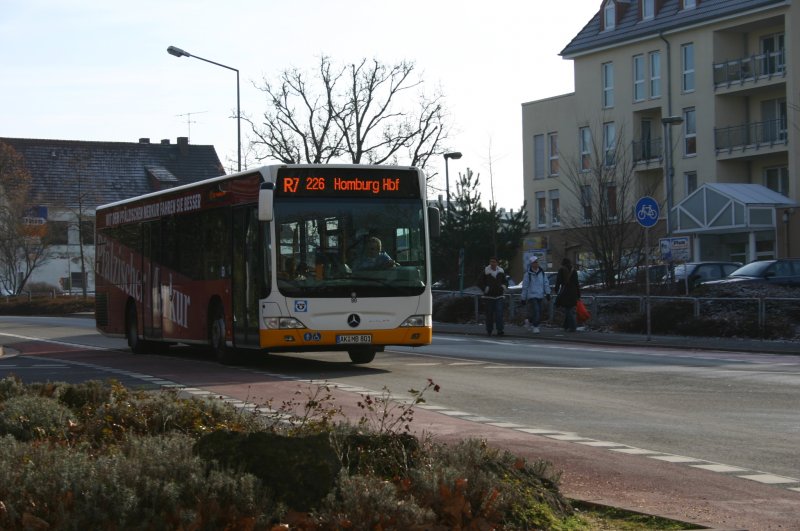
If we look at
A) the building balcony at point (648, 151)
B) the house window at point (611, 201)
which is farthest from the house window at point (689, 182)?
the house window at point (611, 201)

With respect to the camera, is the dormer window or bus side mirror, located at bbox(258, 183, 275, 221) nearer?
bus side mirror, located at bbox(258, 183, 275, 221)

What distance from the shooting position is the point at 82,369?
70.1 ft

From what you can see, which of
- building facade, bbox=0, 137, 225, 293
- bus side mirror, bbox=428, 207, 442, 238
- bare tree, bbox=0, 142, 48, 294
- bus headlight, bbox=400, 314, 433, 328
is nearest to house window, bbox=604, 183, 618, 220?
bus side mirror, bbox=428, 207, 442, 238

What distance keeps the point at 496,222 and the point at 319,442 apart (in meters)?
52.7

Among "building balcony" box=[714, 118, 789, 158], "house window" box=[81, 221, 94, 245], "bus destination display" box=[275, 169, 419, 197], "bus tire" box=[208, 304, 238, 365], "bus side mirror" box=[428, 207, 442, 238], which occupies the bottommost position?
"bus tire" box=[208, 304, 238, 365]

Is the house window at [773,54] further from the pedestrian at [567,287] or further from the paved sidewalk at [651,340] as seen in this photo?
the pedestrian at [567,287]

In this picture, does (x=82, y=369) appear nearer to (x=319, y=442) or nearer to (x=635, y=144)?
(x=319, y=442)

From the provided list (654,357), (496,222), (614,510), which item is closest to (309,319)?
(654,357)

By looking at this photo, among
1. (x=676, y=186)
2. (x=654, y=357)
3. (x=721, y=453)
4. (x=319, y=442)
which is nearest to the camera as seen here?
(x=319, y=442)

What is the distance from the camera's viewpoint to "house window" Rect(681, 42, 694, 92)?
A: 63.0 meters

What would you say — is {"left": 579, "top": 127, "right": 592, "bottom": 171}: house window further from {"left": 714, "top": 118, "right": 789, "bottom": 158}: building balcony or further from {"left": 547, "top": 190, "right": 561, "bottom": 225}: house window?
{"left": 714, "top": 118, "right": 789, "bottom": 158}: building balcony

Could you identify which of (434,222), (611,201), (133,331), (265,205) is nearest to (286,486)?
(265,205)

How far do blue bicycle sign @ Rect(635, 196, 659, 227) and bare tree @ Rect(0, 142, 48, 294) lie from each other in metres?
50.3

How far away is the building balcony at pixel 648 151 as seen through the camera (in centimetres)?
6519
